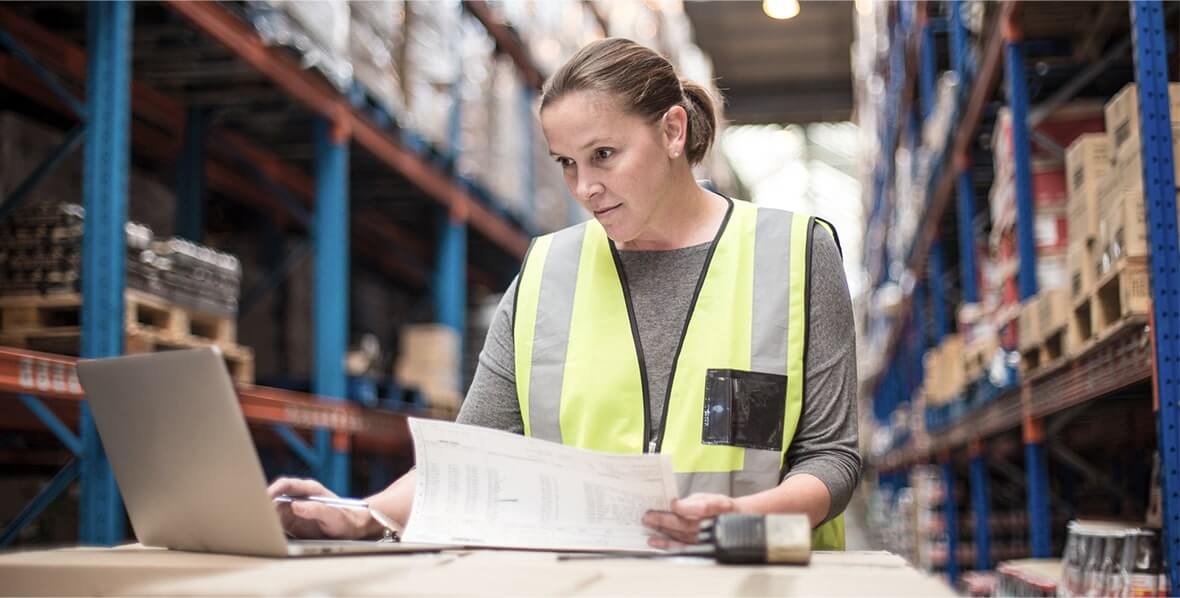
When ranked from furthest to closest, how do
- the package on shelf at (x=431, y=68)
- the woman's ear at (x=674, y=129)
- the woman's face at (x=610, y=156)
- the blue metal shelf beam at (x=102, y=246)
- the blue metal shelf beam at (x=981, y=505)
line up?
the package on shelf at (x=431, y=68)
the blue metal shelf beam at (x=981, y=505)
the blue metal shelf beam at (x=102, y=246)
the woman's ear at (x=674, y=129)
the woman's face at (x=610, y=156)

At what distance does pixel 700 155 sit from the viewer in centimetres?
239

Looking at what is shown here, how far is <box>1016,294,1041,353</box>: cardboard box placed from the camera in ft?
14.9

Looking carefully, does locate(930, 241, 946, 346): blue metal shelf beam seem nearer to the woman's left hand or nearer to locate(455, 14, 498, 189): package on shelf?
locate(455, 14, 498, 189): package on shelf

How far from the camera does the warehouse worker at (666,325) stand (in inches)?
81.1

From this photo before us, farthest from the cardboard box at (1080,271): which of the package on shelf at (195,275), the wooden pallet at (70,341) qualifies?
the package on shelf at (195,275)

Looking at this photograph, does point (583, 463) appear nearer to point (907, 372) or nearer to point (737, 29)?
point (907, 372)

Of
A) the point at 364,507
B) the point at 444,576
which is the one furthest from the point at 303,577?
the point at 364,507

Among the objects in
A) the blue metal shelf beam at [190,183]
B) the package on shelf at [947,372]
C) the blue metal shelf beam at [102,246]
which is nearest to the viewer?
the blue metal shelf beam at [102,246]

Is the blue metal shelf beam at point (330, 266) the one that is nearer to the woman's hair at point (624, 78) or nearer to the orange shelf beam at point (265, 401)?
the orange shelf beam at point (265, 401)

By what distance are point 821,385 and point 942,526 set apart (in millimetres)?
7210

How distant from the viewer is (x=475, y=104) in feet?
32.6

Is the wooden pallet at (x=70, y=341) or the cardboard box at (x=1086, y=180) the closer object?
the cardboard box at (x=1086, y=180)

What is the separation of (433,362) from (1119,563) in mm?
6265

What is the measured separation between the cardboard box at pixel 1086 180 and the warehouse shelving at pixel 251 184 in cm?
347
